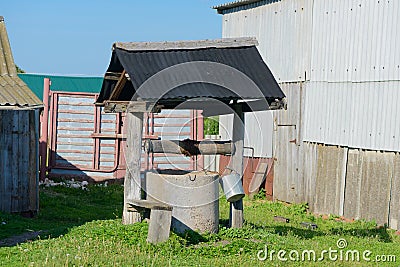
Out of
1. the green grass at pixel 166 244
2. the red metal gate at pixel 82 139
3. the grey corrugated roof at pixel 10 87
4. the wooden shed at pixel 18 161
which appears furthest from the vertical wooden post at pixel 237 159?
the red metal gate at pixel 82 139

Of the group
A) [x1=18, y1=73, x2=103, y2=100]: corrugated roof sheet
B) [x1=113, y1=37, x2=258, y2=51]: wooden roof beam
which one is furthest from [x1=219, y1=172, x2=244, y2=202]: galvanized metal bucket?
[x1=18, y1=73, x2=103, y2=100]: corrugated roof sheet

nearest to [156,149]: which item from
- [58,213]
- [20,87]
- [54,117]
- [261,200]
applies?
[20,87]

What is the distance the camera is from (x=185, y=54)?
1345 centimetres

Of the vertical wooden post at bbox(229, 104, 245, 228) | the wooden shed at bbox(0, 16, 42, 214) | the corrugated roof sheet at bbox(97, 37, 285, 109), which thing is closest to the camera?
the corrugated roof sheet at bbox(97, 37, 285, 109)

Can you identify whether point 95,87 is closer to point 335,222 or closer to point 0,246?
point 335,222

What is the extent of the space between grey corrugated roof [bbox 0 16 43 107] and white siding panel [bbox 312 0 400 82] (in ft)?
29.1

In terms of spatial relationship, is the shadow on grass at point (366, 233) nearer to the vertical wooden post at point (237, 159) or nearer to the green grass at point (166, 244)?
the green grass at point (166, 244)

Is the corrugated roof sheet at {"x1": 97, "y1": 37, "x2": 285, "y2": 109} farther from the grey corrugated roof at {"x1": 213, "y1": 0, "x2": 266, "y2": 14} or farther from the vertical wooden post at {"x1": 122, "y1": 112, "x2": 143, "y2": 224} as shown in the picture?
the grey corrugated roof at {"x1": 213, "y1": 0, "x2": 266, "y2": 14}

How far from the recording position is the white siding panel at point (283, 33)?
21250mm

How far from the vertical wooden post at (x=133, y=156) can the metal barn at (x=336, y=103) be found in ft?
22.8

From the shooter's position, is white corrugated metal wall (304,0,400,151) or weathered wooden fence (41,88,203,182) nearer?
white corrugated metal wall (304,0,400,151)

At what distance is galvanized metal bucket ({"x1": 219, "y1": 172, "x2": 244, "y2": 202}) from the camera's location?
43.9 feet

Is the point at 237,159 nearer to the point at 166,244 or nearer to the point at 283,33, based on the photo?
the point at 166,244

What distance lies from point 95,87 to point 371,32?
45.9 feet
